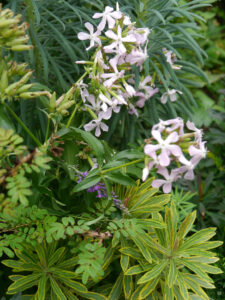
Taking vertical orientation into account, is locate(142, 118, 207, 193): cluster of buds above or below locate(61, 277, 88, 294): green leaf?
above

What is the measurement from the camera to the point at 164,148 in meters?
0.88

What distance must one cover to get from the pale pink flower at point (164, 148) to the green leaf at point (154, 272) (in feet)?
1.46

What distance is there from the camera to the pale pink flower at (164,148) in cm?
88

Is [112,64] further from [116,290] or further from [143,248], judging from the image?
[116,290]

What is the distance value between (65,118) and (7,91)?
0.45 meters

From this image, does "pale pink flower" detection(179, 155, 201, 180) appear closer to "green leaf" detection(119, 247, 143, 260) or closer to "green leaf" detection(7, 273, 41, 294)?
"green leaf" detection(119, 247, 143, 260)

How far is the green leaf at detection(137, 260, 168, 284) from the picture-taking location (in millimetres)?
1132

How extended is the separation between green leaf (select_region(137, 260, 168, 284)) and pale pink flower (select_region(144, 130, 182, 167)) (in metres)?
0.45

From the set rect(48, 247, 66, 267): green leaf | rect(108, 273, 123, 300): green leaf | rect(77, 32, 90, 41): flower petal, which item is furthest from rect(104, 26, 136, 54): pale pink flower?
rect(108, 273, 123, 300): green leaf

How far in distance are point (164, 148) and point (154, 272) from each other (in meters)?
0.48

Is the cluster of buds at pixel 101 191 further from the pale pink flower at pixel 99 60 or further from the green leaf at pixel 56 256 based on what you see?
the pale pink flower at pixel 99 60

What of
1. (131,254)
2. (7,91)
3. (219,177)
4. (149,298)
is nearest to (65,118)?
(7,91)

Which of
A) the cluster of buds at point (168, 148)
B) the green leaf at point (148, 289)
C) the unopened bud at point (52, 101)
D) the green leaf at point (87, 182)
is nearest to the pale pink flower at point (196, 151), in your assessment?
the cluster of buds at point (168, 148)

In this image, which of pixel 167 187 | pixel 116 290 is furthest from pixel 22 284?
pixel 167 187
